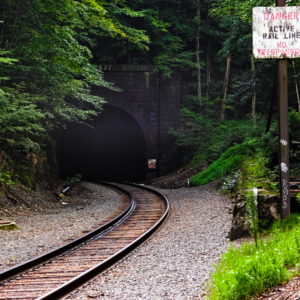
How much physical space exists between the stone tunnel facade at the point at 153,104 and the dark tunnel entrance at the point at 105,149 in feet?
13.2

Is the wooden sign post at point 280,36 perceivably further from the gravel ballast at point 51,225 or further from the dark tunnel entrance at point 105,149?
the dark tunnel entrance at point 105,149

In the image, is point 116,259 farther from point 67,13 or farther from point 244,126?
point 244,126

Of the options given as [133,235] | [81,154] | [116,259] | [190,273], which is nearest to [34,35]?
[133,235]

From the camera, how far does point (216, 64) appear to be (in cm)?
3303

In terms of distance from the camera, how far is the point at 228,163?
2056cm

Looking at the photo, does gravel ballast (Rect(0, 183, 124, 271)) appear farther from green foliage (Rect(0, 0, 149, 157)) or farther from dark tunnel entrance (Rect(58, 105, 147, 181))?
dark tunnel entrance (Rect(58, 105, 147, 181))

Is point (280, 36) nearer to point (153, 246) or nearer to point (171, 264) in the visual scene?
point (171, 264)

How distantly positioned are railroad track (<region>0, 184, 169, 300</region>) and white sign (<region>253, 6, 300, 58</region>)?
14.6 feet

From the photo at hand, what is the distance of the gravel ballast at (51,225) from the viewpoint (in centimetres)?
875

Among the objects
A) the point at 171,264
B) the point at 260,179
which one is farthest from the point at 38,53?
the point at 171,264

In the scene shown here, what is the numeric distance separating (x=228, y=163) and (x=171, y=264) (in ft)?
45.3

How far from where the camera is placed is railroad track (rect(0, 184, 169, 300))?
5.97 metres

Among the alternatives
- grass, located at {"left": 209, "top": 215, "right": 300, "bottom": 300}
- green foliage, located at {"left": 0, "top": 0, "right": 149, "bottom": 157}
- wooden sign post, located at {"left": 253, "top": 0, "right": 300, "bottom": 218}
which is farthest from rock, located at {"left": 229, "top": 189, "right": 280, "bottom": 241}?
green foliage, located at {"left": 0, "top": 0, "right": 149, "bottom": 157}

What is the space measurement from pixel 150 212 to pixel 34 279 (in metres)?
7.88
